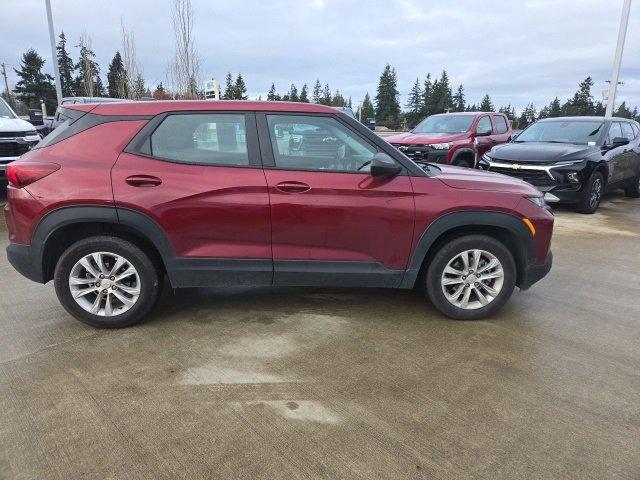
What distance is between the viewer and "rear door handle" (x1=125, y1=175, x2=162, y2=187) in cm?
346

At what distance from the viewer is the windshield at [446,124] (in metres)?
11.1

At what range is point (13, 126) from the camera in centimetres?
899

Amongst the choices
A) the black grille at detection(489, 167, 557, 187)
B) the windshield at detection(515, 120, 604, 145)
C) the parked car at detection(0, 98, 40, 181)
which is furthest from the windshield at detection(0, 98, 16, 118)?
the windshield at detection(515, 120, 604, 145)

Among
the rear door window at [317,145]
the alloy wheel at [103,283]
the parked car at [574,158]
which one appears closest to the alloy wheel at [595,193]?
the parked car at [574,158]

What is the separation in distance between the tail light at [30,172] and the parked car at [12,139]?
6.24m

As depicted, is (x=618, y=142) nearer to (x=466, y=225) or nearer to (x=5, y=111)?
(x=466, y=225)

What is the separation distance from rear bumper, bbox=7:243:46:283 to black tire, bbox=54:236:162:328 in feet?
0.48

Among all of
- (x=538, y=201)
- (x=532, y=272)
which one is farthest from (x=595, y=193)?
(x=532, y=272)

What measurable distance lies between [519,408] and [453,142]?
8.35 metres

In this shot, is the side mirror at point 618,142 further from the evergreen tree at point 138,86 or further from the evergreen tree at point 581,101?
the evergreen tree at point 581,101

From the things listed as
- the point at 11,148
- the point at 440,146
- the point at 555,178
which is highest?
the point at 11,148

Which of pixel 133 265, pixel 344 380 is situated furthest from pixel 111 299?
pixel 344 380

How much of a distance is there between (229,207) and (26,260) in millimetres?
1564

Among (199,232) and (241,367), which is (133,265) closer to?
(199,232)
